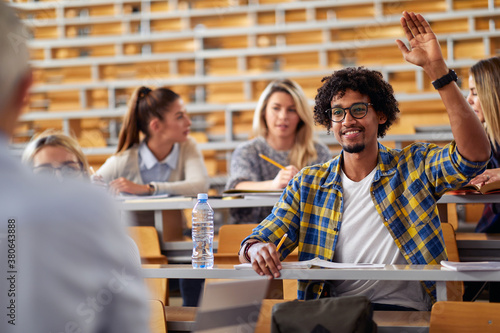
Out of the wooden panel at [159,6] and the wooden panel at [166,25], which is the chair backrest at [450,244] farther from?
the wooden panel at [159,6]

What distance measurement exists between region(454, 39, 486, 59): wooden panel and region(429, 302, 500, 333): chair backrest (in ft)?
15.9

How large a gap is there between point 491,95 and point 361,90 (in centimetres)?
104

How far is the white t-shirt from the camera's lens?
Answer: 1.85 metres

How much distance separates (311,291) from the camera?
1.87 m

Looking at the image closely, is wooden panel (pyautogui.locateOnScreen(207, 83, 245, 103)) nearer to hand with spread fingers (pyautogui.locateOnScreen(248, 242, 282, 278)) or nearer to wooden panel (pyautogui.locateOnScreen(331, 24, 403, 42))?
wooden panel (pyautogui.locateOnScreen(331, 24, 403, 42))

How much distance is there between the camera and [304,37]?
6.71 metres

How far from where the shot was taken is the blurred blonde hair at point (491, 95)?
2.75m

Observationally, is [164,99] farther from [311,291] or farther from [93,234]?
[93,234]

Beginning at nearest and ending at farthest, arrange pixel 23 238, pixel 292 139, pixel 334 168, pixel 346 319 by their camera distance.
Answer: pixel 23 238
pixel 346 319
pixel 334 168
pixel 292 139

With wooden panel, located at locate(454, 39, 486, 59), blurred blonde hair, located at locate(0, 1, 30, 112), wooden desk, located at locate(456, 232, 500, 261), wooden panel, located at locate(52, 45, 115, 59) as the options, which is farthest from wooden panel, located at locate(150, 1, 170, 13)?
blurred blonde hair, located at locate(0, 1, 30, 112)

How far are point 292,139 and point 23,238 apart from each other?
9.52 feet

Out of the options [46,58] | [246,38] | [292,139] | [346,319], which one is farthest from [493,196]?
[46,58]

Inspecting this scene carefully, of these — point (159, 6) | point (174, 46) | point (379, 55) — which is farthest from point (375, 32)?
point (159, 6)

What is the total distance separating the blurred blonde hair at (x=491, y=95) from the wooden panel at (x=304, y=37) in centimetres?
396
